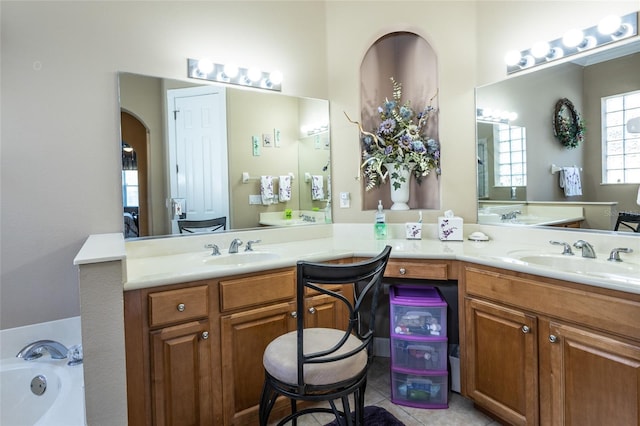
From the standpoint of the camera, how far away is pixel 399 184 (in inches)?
101

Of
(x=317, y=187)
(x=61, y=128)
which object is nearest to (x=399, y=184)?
(x=317, y=187)

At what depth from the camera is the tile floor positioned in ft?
6.10

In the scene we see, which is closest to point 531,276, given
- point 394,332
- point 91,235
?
point 394,332

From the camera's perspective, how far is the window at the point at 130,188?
6.36ft

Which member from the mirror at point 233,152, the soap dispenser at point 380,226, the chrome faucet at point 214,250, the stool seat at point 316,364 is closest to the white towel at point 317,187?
the mirror at point 233,152

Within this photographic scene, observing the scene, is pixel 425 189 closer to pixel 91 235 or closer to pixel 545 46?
pixel 545 46

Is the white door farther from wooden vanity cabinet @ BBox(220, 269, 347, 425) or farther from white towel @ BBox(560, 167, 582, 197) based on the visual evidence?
white towel @ BBox(560, 167, 582, 197)

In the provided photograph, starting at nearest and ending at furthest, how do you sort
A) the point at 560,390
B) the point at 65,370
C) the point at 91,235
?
the point at 560,390, the point at 65,370, the point at 91,235

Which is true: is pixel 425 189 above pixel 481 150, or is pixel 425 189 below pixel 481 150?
below

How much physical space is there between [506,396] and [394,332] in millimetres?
602

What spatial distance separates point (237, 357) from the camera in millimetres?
1685

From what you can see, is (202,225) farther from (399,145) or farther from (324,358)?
(399,145)

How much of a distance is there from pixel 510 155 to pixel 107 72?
7.94ft

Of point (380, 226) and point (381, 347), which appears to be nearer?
point (380, 226)
